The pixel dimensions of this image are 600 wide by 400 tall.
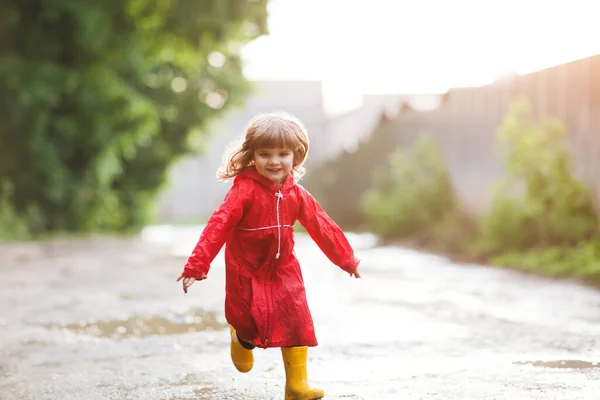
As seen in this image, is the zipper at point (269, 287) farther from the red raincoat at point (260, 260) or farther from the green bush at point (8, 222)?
the green bush at point (8, 222)

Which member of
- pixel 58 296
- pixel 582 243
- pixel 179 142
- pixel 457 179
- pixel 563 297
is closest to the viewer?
pixel 563 297

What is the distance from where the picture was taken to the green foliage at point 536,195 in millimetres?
8070

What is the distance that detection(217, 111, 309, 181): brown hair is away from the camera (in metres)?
3.54

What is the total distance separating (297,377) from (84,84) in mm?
13477

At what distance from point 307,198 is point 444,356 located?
1315 mm

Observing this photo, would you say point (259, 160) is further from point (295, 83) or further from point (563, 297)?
point (295, 83)

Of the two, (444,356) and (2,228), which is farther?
(2,228)

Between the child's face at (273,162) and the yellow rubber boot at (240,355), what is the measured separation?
2.50 feet

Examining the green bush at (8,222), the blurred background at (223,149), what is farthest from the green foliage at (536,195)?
the green bush at (8,222)

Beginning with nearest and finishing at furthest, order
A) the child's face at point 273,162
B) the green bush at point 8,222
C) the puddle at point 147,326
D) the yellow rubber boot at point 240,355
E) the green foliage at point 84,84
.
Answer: the child's face at point 273,162 < the yellow rubber boot at point 240,355 < the puddle at point 147,326 < the green foliage at point 84,84 < the green bush at point 8,222

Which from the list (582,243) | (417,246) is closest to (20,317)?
(582,243)

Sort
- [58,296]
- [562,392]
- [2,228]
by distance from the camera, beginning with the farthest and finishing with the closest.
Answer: [2,228] < [58,296] < [562,392]

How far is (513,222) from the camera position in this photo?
29.3 ft

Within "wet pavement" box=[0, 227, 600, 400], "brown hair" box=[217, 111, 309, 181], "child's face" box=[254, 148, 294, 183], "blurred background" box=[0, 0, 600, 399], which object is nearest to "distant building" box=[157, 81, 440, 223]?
"blurred background" box=[0, 0, 600, 399]
